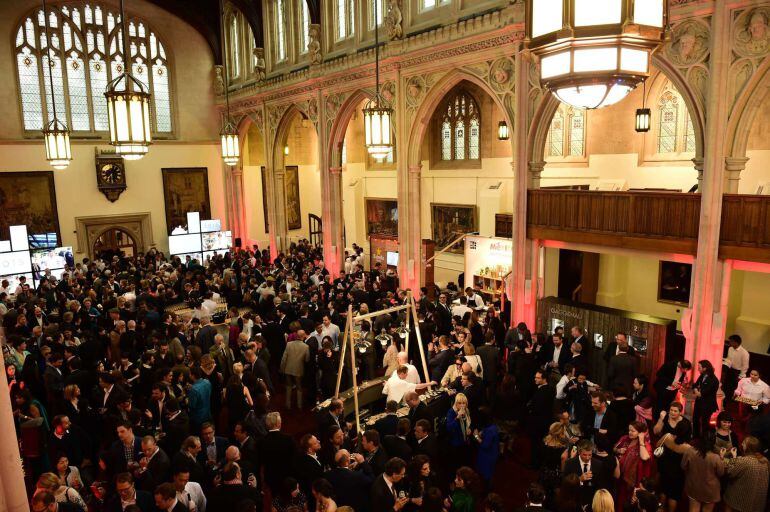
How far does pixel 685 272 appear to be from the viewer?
13359mm

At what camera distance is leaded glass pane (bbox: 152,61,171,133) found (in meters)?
21.0

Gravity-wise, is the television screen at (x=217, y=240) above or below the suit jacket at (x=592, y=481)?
above

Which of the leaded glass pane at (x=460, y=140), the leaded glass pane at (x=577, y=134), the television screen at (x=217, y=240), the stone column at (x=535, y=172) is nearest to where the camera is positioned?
the stone column at (x=535, y=172)

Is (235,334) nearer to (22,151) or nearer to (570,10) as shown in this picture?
(570,10)

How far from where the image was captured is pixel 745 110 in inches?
333

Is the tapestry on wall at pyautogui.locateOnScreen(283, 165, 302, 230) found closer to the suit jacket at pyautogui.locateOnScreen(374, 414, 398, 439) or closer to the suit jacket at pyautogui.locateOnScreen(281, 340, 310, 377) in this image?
the suit jacket at pyautogui.locateOnScreen(281, 340, 310, 377)

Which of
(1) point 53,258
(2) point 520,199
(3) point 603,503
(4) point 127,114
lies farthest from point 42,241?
(3) point 603,503

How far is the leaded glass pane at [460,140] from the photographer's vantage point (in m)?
18.2

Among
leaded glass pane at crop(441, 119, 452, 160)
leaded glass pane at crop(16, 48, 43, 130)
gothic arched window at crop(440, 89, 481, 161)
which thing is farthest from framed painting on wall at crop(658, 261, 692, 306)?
leaded glass pane at crop(16, 48, 43, 130)

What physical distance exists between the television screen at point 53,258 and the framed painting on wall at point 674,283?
1809 centimetres

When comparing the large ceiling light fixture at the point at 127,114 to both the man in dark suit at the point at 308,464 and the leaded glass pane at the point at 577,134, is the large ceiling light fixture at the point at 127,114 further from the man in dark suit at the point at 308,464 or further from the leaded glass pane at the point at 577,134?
the leaded glass pane at the point at 577,134

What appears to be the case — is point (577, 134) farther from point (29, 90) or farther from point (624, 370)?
point (29, 90)

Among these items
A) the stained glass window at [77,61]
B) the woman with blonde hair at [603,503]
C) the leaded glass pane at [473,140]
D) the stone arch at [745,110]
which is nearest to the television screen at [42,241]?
the stained glass window at [77,61]

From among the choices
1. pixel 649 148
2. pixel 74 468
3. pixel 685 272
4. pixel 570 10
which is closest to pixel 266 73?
pixel 649 148
